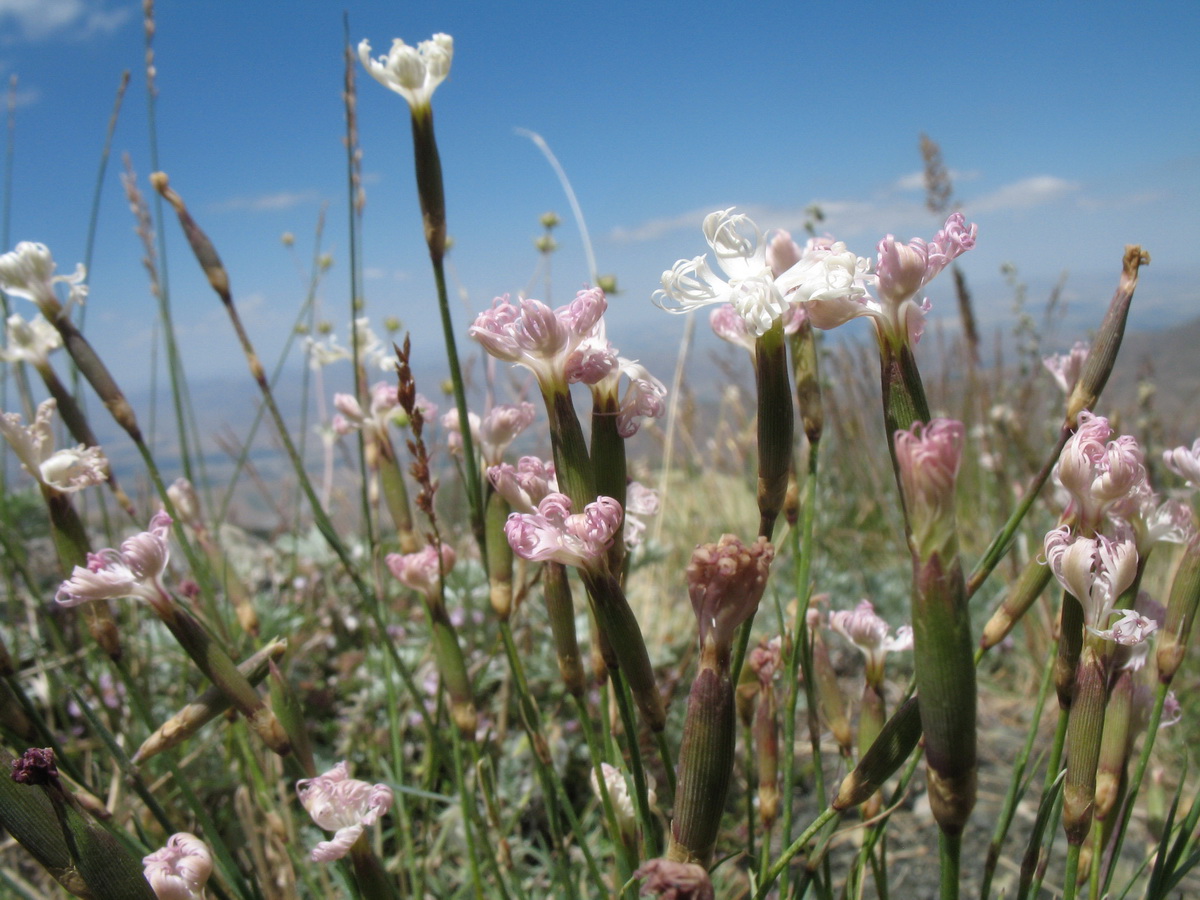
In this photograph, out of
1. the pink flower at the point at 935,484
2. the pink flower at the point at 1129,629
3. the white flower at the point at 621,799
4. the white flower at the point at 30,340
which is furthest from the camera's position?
the white flower at the point at 30,340

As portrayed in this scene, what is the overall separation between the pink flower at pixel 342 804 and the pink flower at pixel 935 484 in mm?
428

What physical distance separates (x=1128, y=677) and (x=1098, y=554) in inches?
4.8

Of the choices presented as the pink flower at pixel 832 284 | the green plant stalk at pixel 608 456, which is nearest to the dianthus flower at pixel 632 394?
the green plant stalk at pixel 608 456

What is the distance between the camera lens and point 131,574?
605mm

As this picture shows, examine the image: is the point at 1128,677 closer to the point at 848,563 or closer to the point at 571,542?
the point at 571,542

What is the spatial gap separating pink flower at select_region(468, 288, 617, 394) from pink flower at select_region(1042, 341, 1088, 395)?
0.45 metres

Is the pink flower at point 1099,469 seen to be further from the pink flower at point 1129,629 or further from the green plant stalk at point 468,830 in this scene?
the green plant stalk at point 468,830

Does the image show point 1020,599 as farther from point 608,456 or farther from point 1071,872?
point 608,456

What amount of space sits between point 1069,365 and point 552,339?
0.52 m

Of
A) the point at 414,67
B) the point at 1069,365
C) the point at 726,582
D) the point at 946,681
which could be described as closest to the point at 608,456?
the point at 726,582

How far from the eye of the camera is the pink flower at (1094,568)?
1.66ft

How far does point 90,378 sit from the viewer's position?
82 centimetres

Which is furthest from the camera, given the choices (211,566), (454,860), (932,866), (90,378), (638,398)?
(454,860)

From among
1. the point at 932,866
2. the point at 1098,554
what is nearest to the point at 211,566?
the point at 1098,554
